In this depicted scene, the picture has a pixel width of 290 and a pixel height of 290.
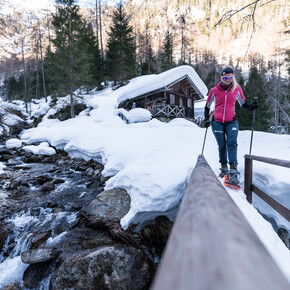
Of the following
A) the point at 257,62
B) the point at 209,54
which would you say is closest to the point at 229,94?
the point at 257,62

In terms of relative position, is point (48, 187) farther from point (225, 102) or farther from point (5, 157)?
point (5, 157)

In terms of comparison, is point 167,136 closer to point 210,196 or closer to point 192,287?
point 210,196

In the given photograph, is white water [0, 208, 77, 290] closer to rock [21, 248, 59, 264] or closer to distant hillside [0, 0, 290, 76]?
rock [21, 248, 59, 264]

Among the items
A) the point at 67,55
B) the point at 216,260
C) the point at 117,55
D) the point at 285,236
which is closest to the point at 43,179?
the point at 285,236

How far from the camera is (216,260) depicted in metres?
0.42

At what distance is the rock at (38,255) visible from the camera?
→ 3.55 metres

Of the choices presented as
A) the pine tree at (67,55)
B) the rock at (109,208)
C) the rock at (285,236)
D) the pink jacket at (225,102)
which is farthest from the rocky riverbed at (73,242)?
the pine tree at (67,55)

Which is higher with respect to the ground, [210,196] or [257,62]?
[257,62]

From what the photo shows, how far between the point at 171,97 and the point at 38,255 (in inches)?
697

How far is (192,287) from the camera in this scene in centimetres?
35

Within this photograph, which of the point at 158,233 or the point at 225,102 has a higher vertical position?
the point at 225,102

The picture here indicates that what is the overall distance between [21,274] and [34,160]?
854 centimetres

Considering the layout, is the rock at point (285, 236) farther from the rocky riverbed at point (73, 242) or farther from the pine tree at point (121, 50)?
the pine tree at point (121, 50)

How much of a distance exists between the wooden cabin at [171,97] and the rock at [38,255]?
1429 cm
